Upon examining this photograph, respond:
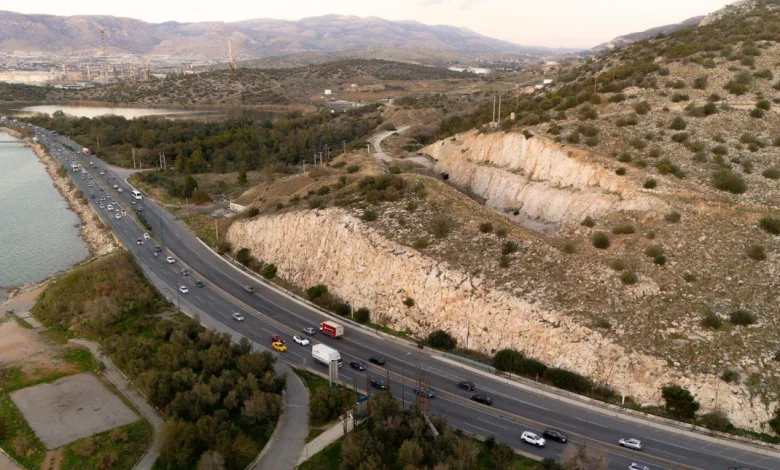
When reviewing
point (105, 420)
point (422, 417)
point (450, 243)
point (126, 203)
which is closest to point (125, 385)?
point (105, 420)

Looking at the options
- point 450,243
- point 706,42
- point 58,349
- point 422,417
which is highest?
point 706,42

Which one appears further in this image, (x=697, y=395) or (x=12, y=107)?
(x=12, y=107)

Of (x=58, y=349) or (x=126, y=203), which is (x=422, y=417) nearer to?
(x=58, y=349)

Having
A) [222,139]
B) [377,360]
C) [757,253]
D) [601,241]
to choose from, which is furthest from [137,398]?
[222,139]

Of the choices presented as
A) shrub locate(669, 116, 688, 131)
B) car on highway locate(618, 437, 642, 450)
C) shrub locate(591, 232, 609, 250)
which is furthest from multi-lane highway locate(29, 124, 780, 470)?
shrub locate(669, 116, 688, 131)

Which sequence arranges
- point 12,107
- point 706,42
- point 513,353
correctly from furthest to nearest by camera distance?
point 12,107 < point 706,42 < point 513,353

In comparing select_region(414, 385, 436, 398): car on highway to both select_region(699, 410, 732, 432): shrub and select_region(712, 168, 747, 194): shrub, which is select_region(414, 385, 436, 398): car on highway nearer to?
select_region(699, 410, 732, 432): shrub

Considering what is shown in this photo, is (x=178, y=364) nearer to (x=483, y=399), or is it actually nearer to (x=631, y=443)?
(x=483, y=399)
